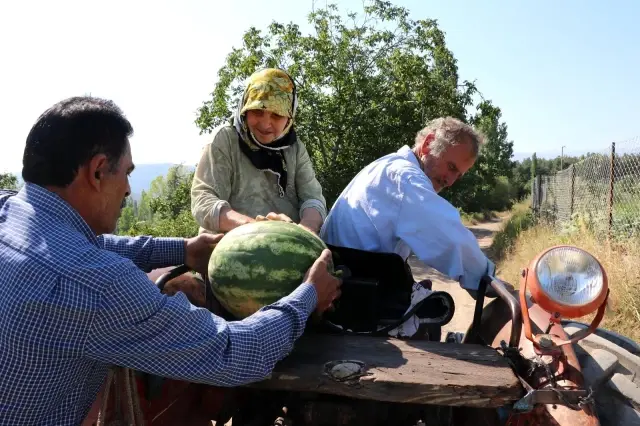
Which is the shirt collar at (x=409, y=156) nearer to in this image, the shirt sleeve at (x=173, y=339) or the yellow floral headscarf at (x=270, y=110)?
the yellow floral headscarf at (x=270, y=110)

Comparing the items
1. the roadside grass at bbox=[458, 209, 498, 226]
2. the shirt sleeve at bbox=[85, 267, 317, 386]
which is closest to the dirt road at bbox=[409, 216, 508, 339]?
the shirt sleeve at bbox=[85, 267, 317, 386]

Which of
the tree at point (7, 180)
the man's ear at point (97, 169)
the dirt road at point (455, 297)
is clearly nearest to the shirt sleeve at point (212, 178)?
the man's ear at point (97, 169)

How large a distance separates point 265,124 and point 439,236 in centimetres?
131

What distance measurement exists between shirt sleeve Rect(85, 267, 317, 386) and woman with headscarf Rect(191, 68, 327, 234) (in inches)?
55.6

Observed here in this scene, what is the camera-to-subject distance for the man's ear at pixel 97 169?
1.81 m

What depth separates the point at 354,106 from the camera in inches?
617

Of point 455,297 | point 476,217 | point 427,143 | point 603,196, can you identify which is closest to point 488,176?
point 476,217

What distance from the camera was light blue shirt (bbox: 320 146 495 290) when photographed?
2.70 m

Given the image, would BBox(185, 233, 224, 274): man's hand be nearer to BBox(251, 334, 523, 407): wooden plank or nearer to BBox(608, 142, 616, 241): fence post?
BBox(251, 334, 523, 407): wooden plank

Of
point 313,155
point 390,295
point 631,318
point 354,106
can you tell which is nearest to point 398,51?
point 354,106

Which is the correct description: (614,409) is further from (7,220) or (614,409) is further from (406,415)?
(7,220)

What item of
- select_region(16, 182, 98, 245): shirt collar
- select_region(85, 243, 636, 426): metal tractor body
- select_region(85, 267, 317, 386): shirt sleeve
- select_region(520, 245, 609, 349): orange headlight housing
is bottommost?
select_region(85, 243, 636, 426): metal tractor body

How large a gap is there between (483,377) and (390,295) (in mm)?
900

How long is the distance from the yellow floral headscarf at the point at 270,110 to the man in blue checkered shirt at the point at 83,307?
4.65 feet
